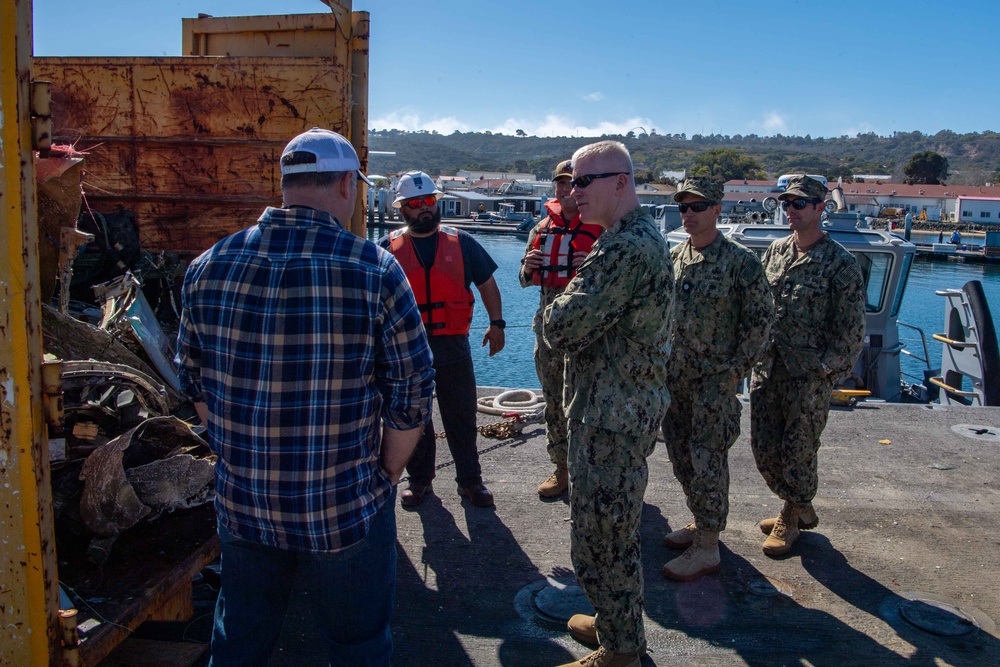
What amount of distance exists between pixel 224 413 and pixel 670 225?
1694cm

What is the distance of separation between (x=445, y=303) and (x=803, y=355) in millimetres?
1868

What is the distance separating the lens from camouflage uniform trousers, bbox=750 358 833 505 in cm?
385

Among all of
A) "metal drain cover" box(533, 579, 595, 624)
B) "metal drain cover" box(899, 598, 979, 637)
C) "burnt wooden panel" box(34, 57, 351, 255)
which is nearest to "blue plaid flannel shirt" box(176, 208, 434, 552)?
"metal drain cover" box(533, 579, 595, 624)

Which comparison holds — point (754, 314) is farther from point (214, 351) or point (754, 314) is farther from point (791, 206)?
point (214, 351)

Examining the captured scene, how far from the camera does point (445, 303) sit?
4234 mm

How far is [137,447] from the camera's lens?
307 cm

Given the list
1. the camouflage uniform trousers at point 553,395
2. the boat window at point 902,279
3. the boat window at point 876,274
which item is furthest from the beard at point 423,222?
the boat window at point 902,279

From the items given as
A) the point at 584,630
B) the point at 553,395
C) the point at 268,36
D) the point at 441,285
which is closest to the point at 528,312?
the point at 268,36

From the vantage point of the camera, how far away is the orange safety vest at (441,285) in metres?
4.22

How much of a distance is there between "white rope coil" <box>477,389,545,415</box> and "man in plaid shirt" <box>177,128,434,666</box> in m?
4.11

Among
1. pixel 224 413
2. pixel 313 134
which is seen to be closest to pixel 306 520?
pixel 224 413

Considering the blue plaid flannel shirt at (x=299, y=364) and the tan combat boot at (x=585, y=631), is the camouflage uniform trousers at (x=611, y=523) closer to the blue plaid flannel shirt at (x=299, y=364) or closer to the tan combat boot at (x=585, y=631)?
the tan combat boot at (x=585, y=631)

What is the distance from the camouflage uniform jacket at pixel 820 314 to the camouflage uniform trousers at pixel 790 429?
66mm

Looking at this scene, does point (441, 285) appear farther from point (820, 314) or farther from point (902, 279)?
point (902, 279)
